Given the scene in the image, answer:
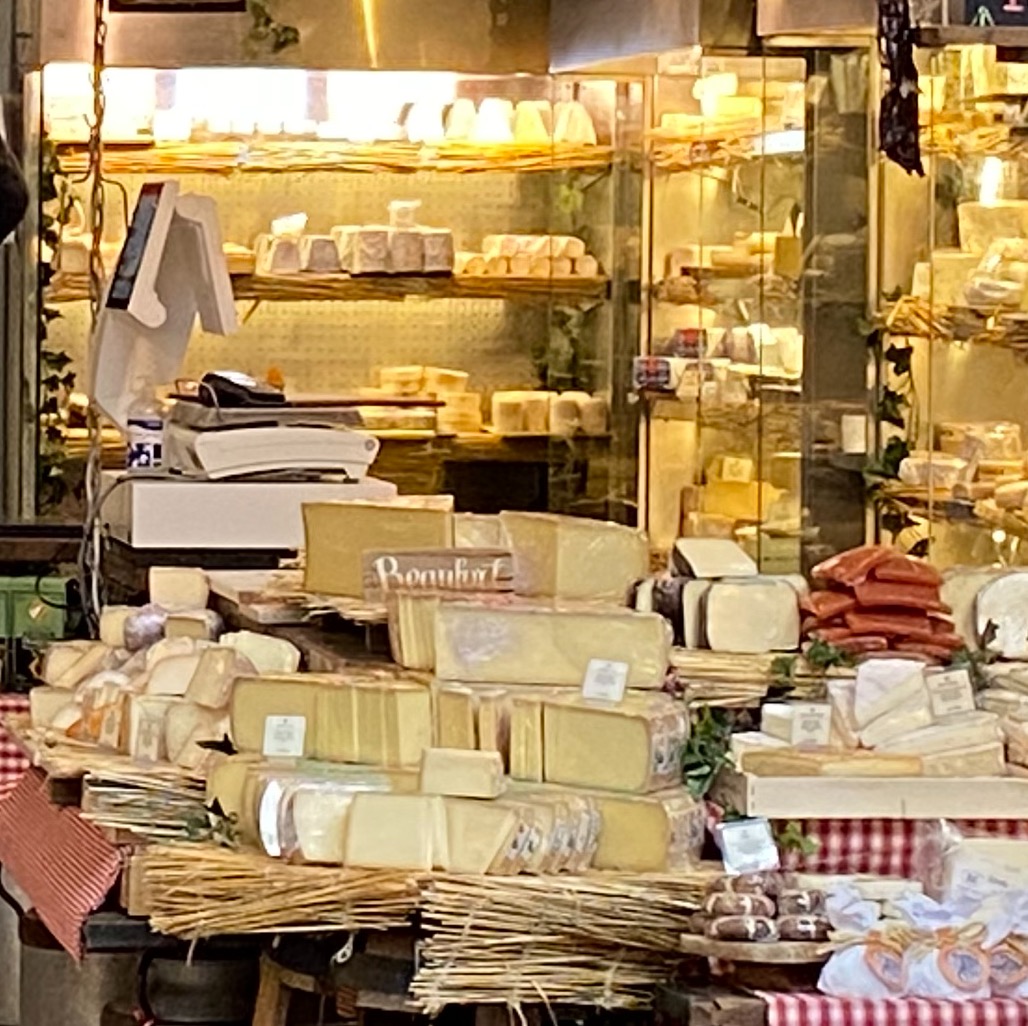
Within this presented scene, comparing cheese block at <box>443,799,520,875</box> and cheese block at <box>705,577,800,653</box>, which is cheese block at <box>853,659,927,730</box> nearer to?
cheese block at <box>705,577,800,653</box>

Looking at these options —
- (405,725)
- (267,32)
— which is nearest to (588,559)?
(405,725)

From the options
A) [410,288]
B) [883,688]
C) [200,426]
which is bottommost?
[883,688]

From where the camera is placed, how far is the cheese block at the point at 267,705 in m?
3.94

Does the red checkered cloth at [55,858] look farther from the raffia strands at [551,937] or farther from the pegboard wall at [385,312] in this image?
the pegboard wall at [385,312]

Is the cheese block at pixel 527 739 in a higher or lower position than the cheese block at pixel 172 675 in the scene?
lower

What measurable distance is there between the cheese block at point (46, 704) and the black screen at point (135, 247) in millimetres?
1403

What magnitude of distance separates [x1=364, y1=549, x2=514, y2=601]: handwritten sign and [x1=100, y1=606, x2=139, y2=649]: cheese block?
76 cm

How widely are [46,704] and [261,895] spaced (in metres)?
1.33

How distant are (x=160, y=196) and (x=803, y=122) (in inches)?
84.7

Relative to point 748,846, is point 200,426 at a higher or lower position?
higher

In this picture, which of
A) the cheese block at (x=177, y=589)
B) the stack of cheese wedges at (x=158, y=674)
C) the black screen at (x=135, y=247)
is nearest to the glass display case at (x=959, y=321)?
the black screen at (x=135, y=247)

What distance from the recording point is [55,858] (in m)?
4.23

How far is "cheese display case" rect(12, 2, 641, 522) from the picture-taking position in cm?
850

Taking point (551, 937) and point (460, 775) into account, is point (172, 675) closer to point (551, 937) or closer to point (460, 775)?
point (460, 775)
